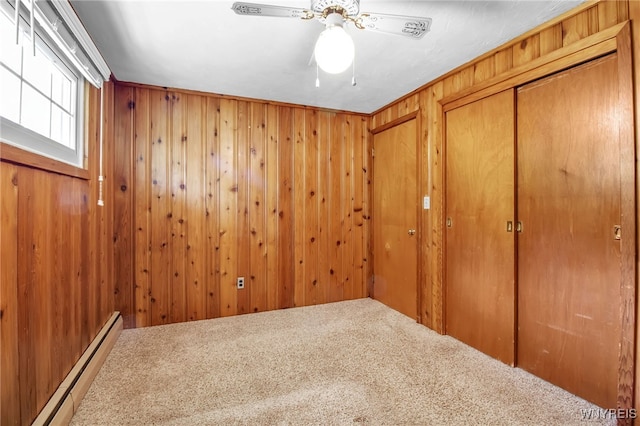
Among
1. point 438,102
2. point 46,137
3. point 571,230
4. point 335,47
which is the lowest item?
point 571,230

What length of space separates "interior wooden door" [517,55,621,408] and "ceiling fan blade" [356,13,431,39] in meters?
1.07

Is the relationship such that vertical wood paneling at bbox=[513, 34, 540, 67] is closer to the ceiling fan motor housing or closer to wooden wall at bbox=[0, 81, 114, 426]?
the ceiling fan motor housing

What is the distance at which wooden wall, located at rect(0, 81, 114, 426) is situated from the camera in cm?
115

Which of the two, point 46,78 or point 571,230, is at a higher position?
point 46,78

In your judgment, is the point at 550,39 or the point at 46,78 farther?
the point at 550,39

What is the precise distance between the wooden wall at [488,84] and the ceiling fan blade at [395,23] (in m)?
1.00

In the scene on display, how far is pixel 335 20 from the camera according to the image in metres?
1.34

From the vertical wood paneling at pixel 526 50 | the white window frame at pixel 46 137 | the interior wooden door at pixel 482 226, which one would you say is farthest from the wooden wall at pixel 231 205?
the vertical wood paneling at pixel 526 50

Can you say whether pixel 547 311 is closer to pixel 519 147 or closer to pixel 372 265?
pixel 519 147

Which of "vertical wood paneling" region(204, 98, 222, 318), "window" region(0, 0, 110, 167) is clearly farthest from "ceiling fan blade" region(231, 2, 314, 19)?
"vertical wood paneling" region(204, 98, 222, 318)

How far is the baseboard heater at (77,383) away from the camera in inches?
54.2

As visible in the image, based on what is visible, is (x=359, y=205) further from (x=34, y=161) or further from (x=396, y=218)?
(x=34, y=161)

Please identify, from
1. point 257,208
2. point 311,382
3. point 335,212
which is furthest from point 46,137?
point 335,212

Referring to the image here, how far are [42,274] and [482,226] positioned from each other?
2.80 metres
